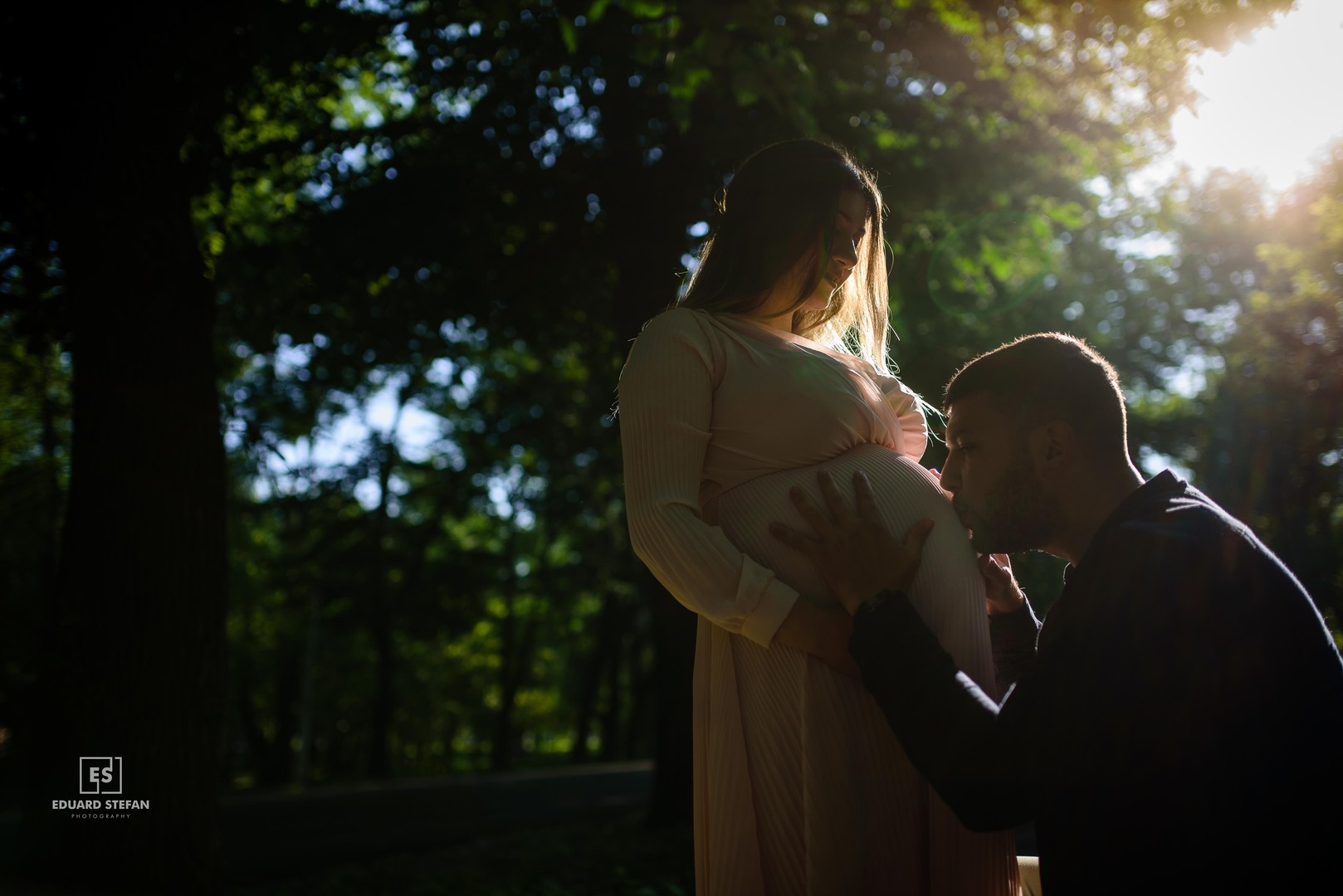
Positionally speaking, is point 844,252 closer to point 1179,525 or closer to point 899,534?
point 899,534

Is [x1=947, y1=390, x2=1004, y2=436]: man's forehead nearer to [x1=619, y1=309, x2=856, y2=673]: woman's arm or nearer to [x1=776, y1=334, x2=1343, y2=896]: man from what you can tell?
[x1=776, y1=334, x2=1343, y2=896]: man

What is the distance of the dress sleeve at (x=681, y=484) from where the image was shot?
190 centimetres

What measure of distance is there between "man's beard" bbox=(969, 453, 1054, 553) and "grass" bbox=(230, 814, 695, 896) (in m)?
5.60

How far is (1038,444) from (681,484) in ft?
2.38

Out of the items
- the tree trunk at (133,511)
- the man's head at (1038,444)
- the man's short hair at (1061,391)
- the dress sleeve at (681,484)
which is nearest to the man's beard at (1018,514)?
the man's head at (1038,444)

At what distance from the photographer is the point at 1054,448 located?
206 centimetres

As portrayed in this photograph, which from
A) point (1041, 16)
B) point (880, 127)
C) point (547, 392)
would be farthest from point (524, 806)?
point (1041, 16)

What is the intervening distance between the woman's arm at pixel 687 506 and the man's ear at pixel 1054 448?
0.52 m

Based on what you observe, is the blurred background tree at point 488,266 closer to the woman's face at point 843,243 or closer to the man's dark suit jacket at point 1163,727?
the woman's face at point 843,243

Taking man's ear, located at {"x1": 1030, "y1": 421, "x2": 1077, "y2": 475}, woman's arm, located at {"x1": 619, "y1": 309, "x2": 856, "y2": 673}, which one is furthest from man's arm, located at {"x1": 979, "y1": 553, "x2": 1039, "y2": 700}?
woman's arm, located at {"x1": 619, "y1": 309, "x2": 856, "y2": 673}

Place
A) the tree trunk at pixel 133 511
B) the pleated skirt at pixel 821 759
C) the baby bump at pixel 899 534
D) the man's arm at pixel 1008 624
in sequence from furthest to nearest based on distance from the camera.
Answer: the tree trunk at pixel 133 511, the man's arm at pixel 1008 624, the baby bump at pixel 899 534, the pleated skirt at pixel 821 759

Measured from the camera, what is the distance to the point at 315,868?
9.64 m

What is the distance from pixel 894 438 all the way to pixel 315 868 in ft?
30.1

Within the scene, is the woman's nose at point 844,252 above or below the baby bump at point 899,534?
above
